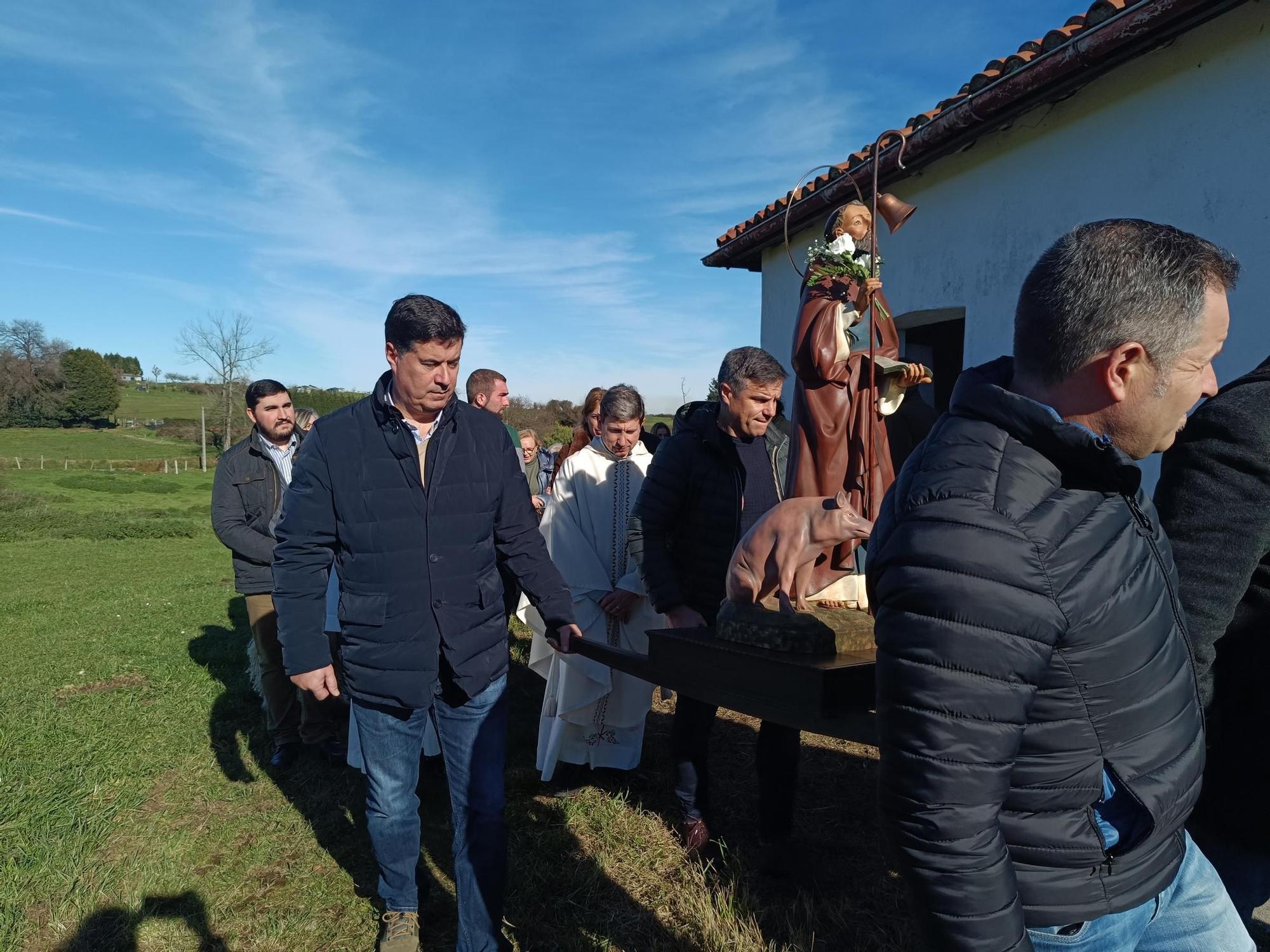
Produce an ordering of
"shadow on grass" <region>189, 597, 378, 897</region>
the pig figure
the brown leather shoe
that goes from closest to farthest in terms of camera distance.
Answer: the pig figure → the brown leather shoe → "shadow on grass" <region>189, 597, 378, 897</region>

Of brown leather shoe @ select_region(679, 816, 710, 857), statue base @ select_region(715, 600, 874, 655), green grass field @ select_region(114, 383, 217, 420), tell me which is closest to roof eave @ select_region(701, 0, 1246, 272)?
statue base @ select_region(715, 600, 874, 655)

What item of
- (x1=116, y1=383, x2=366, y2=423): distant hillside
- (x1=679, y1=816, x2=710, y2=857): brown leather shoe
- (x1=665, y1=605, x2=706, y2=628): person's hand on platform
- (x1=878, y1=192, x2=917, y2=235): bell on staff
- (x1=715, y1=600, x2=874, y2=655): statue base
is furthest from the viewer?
(x1=116, y1=383, x2=366, y2=423): distant hillside

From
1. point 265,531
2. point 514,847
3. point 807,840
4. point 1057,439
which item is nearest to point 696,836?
point 807,840

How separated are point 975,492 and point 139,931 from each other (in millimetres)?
3558

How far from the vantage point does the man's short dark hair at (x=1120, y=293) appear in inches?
45.9

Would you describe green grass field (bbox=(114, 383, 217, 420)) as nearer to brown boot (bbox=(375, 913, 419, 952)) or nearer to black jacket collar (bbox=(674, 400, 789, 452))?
black jacket collar (bbox=(674, 400, 789, 452))

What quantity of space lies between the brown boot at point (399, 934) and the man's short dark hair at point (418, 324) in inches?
78.0

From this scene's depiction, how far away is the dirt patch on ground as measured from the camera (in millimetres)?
6039

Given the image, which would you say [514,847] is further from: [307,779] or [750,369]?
[750,369]

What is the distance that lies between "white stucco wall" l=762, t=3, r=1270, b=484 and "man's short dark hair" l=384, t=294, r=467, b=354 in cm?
423

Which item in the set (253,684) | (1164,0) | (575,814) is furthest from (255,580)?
(1164,0)

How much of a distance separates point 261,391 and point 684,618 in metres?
2.79

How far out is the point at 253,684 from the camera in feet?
19.0

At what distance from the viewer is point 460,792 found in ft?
9.05
